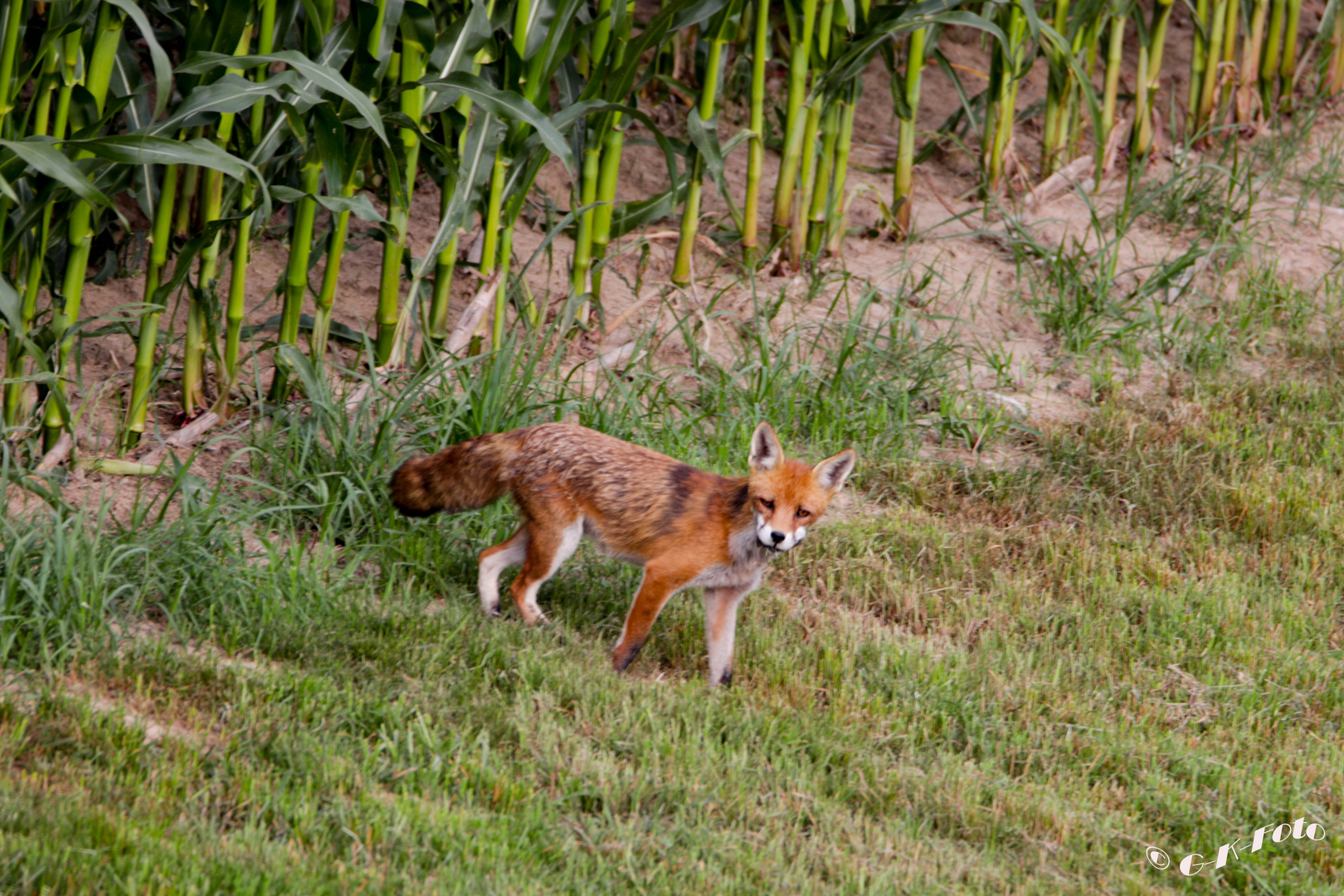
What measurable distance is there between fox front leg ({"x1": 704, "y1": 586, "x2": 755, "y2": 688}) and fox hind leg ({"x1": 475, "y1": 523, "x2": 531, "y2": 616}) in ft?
2.92

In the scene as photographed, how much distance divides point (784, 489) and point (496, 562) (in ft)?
4.80

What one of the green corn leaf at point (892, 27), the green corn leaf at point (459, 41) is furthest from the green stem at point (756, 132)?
the green corn leaf at point (459, 41)

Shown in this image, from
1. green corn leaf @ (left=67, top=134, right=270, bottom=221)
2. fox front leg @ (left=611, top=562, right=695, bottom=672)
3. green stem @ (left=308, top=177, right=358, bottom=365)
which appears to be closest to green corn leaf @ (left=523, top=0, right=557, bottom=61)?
green stem @ (left=308, top=177, right=358, bottom=365)

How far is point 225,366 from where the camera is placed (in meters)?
6.78

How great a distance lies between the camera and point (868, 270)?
31.1 feet

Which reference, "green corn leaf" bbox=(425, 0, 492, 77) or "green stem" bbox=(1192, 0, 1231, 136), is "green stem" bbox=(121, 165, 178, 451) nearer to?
"green corn leaf" bbox=(425, 0, 492, 77)

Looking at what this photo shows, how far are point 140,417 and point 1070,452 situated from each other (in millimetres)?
5091

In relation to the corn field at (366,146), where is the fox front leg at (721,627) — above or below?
below

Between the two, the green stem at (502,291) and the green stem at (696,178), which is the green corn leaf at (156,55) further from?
the green stem at (696,178)

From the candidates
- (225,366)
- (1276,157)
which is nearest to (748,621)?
(225,366)

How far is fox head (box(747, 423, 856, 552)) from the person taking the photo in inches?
198

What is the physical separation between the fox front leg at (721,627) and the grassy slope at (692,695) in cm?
11

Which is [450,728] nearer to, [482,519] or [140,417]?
[482,519]

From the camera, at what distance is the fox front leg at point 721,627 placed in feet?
18.2
